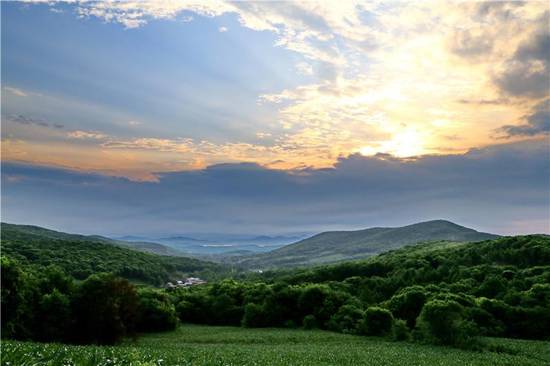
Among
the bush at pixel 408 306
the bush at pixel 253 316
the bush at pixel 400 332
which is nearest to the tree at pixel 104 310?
the bush at pixel 253 316

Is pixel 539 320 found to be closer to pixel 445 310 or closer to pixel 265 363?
pixel 445 310

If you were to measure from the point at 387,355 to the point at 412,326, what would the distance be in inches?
1662

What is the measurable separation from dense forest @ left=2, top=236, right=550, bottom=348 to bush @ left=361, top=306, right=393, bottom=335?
7.4 inches

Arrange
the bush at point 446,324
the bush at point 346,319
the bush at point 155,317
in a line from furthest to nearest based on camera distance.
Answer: the bush at point 346,319
the bush at point 155,317
the bush at point 446,324

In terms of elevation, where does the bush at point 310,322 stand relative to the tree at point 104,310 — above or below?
below

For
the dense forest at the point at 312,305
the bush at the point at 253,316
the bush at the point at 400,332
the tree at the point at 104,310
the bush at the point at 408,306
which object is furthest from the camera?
the bush at the point at 253,316

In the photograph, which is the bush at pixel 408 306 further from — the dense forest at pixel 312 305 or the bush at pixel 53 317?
the bush at pixel 53 317

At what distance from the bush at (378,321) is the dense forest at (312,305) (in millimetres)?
187

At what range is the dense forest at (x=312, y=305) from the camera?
67312mm

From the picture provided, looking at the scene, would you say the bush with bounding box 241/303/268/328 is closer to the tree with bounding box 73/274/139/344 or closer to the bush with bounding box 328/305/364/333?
the bush with bounding box 328/305/364/333

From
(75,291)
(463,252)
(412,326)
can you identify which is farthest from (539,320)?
(463,252)

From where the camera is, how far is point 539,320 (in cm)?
8575

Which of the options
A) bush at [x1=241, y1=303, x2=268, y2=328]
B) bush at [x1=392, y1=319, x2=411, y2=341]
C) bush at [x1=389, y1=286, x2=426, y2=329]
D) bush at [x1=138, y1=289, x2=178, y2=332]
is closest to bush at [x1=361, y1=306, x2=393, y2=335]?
bush at [x1=392, y1=319, x2=411, y2=341]

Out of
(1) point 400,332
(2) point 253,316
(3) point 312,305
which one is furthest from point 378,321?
(2) point 253,316
